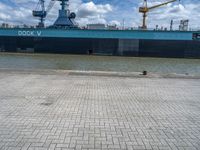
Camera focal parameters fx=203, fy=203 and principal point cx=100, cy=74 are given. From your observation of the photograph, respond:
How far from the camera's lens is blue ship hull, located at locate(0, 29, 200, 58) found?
101ft

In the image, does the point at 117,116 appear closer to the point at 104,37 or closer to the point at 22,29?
the point at 104,37

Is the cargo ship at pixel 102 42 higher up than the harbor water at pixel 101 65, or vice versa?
the cargo ship at pixel 102 42

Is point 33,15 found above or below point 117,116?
above

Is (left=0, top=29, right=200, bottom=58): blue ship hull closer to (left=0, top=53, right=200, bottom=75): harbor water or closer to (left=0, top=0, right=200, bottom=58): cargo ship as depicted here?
(left=0, top=0, right=200, bottom=58): cargo ship

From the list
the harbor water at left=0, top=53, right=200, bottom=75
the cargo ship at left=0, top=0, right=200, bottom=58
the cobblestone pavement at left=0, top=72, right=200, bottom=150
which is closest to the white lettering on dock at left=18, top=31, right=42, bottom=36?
the cargo ship at left=0, top=0, right=200, bottom=58

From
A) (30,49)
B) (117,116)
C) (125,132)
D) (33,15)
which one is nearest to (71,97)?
(117,116)

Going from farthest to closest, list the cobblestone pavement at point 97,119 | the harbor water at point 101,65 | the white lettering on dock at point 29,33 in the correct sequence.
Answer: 1. the white lettering on dock at point 29,33
2. the harbor water at point 101,65
3. the cobblestone pavement at point 97,119

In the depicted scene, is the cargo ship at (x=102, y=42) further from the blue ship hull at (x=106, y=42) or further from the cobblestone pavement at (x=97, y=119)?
the cobblestone pavement at (x=97, y=119)

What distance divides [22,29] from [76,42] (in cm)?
907

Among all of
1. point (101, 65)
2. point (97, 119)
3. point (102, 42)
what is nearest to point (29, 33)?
point (102, 42)

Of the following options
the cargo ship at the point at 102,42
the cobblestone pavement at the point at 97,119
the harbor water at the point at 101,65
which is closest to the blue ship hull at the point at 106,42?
the cargo ship at the point at 102,42

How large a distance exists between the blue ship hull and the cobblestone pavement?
84.2 ft

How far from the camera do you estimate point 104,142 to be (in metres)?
3.02

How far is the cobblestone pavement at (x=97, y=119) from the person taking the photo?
9.87ft
